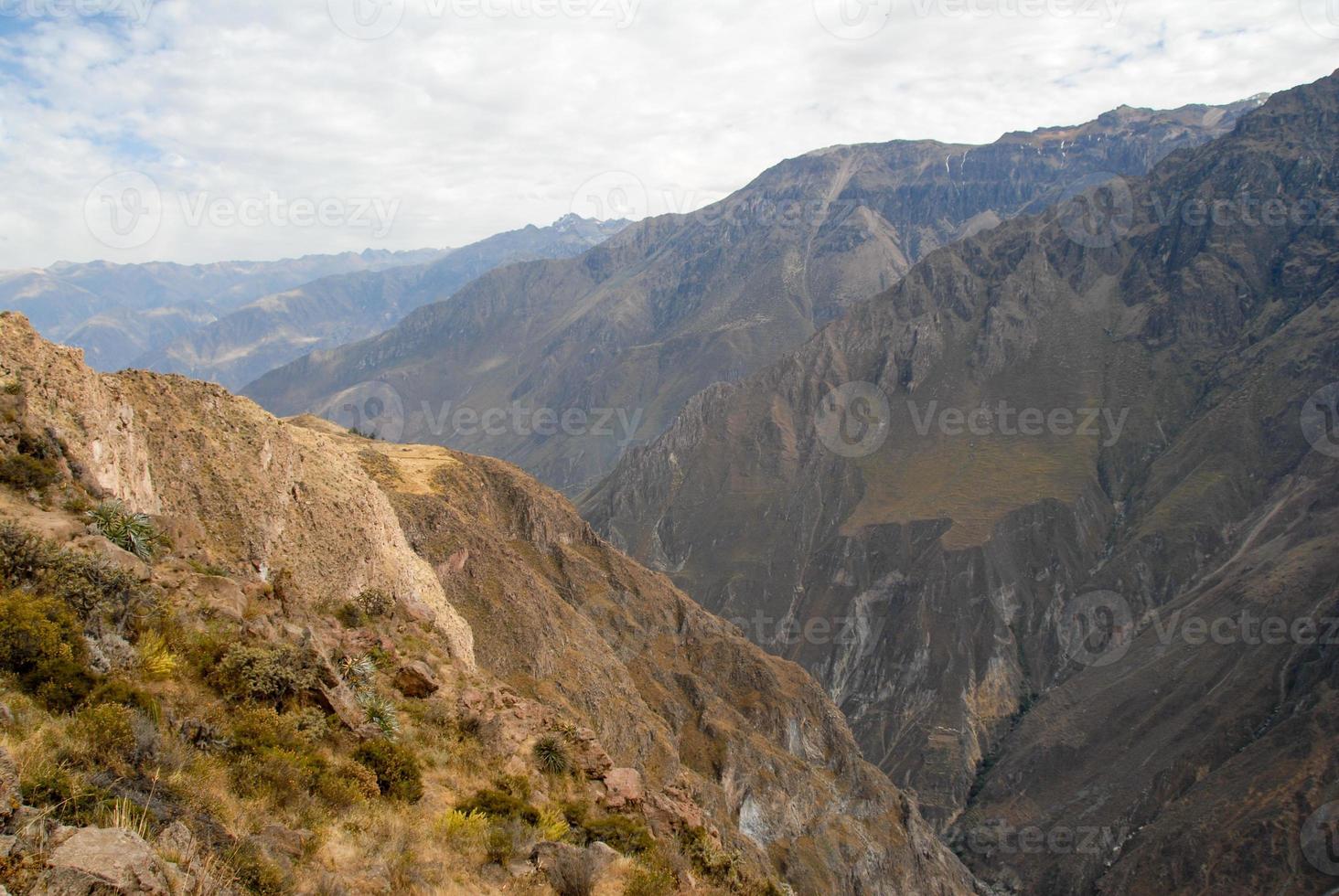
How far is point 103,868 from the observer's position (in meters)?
8.80

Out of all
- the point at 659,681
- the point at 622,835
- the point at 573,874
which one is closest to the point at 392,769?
the point at 573,874

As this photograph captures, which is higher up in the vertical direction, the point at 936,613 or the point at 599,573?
the point at 599,573

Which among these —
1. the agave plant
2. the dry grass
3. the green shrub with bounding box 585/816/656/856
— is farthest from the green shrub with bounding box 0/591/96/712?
the dry grass

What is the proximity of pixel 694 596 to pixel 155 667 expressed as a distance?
161m

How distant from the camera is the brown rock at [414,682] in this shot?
69.4 feet

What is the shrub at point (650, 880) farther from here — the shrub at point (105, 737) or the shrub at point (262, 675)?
the shrub at point (105, 737)

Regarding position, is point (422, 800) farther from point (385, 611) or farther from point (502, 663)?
point (502, 663)

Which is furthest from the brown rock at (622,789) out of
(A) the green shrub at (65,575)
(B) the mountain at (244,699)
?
(A) the green shrub at (65,575)

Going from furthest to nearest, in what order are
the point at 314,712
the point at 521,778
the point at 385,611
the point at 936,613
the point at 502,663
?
the point at 936,613 < the point at 502,663 < the point at 385,611 < the point at 521,778 < the point at 314,712

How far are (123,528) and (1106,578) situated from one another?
16252cm

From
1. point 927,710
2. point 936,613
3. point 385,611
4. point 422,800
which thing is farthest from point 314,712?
point 936,613

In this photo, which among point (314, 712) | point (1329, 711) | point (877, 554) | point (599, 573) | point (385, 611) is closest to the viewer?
point (314, 712)

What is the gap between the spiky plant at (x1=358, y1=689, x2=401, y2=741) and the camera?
17.7m

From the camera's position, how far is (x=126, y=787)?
431 inches
